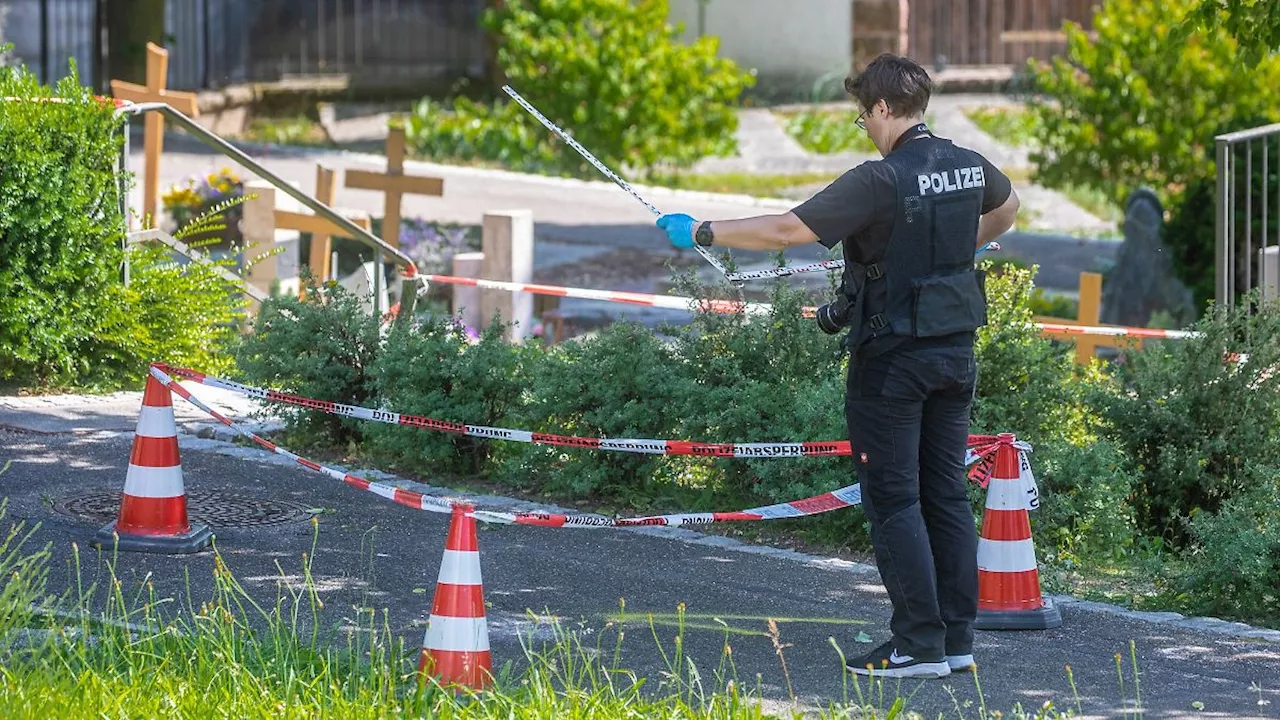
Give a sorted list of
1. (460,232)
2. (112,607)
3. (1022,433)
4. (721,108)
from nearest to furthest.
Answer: (112,607) → (1022,433) → (460,232) → (721,108)

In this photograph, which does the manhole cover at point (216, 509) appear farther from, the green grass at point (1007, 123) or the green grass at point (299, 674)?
the green grass at point (1007, 123)

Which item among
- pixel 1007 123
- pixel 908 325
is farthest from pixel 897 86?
pixel 1007 123

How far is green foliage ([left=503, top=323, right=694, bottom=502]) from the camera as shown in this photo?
764 centimetres

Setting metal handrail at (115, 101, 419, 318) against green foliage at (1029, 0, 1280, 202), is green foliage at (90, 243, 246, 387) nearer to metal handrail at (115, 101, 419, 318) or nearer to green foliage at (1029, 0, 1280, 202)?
metal handrail at (115, 101, 419, 318)

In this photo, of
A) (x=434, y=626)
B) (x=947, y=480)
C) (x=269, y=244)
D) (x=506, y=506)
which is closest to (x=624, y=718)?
(x=434, y=626)

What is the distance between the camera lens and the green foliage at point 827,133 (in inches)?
893

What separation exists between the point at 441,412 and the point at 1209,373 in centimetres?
323

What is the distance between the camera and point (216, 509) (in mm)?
7293

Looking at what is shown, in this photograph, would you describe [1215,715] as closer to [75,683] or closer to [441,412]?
[75,683]

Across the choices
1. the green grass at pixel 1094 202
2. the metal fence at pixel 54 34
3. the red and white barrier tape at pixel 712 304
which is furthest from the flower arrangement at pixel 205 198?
the green grass at pixel 1094 202

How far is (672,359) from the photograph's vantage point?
25.8ft

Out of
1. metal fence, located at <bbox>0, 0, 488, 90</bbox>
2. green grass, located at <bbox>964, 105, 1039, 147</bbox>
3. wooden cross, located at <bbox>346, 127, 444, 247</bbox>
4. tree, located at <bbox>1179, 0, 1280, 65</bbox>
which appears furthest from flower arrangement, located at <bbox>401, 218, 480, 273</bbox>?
green grass, located at <bbox>964, 105, 1039, 147</bbox>

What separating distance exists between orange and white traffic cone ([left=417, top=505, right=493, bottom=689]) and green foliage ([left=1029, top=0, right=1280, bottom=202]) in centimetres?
1412

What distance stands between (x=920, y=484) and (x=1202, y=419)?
2.66 meters
